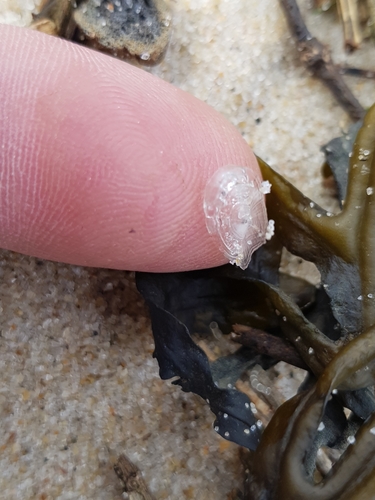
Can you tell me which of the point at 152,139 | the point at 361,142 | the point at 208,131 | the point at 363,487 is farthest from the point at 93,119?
the point at 363,487

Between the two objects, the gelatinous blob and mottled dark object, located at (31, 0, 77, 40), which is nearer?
the gelatinous blob

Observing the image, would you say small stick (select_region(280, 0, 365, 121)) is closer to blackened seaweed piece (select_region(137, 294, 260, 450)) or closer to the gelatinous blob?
the gelatinous blob

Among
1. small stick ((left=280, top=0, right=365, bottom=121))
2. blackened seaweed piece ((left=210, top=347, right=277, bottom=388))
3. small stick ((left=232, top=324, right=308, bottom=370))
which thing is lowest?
blackened seaweed piece ((left=210, top=347, right=277, bottom=388))

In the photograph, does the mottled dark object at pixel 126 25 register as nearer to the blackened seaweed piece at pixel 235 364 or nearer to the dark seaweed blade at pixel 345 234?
the dark seaweed blade at pixel 345 234

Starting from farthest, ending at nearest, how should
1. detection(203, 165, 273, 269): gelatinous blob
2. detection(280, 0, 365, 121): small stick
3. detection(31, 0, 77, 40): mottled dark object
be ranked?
detection(280, 0, 365, 121): small stick → detection(31, 0, 77, 40): mottled dark object → detection(203, 165, 273, 269): gelatinous blob

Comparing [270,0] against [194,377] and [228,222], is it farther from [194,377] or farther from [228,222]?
[194,377]

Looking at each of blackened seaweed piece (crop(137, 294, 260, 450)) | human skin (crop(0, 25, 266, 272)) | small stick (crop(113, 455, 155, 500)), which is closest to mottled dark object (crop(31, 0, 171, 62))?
human skin (crop(0, 25, 266, 272))

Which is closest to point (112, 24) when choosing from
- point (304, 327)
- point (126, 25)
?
point (126, 25)
